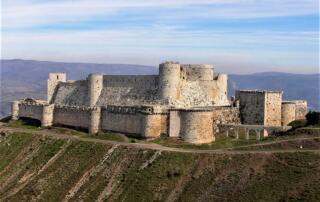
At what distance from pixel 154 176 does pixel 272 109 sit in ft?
76.8

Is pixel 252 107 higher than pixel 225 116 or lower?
higher

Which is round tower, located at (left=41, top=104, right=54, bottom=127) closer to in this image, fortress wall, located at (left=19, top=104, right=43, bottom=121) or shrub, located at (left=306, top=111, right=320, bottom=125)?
fortress wall, located at (left=19, top=104, right=43, bottom=121)

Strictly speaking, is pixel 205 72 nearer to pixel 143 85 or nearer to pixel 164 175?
pixel 143 85

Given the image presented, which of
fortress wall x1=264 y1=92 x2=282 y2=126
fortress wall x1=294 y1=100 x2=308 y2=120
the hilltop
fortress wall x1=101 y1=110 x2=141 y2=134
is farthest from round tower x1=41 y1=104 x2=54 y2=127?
fortress wall x1=294 y1=100 x2=308 y2=120

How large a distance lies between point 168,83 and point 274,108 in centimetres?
1359

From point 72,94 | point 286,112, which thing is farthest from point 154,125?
point 72,94

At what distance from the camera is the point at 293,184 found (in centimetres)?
5953

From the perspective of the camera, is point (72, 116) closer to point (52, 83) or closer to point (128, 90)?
point (128, 90)

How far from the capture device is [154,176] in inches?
2618

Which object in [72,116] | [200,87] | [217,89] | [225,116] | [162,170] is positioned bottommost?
[162,170]

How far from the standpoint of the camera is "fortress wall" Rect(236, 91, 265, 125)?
8331cm

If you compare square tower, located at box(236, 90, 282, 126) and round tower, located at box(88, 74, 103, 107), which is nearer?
square tower, located at box(236, 90, 282, 126)

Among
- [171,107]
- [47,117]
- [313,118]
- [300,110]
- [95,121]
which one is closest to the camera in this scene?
[313,118]

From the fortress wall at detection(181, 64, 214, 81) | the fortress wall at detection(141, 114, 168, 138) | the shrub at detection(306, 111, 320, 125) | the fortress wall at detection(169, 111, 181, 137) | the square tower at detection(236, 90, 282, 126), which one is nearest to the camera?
the fortress wall at detection(169, 111, 181, 137)
